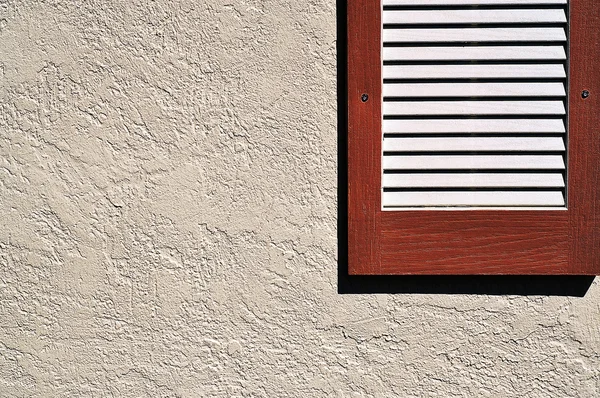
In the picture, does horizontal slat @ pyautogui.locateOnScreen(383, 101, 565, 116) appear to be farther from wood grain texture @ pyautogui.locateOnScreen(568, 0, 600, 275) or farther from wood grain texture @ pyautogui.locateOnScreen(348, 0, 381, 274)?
wood grain texture @ pyautogui.locateOnScreen(348, 0, 381, 274)

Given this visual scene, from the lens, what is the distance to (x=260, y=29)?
2.05 m

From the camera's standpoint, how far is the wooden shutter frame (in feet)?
6.52

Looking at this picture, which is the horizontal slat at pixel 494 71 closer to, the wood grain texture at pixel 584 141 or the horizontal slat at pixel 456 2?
the wood grain texture at pixel 584 141

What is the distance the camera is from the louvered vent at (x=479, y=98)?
2.00 meters

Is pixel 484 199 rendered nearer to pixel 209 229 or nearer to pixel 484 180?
pixel 484 180

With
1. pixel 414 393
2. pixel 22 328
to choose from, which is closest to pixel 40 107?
pixel 22 328

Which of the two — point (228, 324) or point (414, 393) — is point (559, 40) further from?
point (228, 324)

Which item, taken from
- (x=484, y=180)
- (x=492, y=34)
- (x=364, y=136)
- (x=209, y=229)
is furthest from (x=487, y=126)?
(x=209, y=229)

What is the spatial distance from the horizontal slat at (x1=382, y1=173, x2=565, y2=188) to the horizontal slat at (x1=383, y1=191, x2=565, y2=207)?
3 cm

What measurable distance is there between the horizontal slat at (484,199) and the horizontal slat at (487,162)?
87 millimetres

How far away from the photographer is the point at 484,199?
201 centimetres

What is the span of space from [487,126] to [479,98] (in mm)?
98

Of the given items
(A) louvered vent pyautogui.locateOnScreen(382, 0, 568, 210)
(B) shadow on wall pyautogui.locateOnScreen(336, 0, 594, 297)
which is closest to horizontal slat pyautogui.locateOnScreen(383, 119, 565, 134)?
(A) louvered vent pyautogui.locateOnScreen(382, 0, 568, 210)

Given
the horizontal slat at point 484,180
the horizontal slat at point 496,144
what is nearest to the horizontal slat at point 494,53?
the horizontal slat at point 496,144
